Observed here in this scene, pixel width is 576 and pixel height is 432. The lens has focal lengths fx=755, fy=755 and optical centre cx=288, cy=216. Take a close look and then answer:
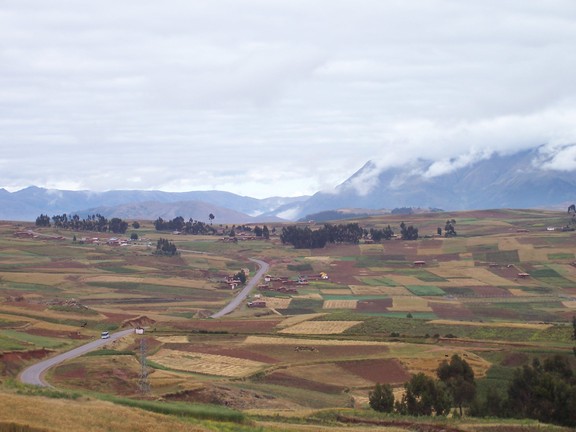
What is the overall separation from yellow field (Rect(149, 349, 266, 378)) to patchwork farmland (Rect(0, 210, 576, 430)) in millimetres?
317

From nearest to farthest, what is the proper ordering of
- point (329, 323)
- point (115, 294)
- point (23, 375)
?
1. point (23, 375)
2. point (329, 323)
3. point (115, 294)

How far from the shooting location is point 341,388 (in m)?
75.3

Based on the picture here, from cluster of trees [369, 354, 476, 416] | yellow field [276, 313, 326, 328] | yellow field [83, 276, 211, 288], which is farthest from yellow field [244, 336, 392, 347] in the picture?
yellow field [83, 276, 211, 288]

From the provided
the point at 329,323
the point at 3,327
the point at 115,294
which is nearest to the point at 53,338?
the point at 3,327

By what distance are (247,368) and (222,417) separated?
118ft

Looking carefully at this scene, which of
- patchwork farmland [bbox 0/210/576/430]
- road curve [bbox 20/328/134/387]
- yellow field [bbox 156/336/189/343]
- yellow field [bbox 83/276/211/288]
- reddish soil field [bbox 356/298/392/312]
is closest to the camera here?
road curve [bbox 20/328/134/387]

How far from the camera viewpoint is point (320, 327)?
112250 mm

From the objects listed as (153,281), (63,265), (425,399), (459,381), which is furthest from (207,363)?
(63,265)

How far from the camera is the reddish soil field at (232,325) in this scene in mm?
110000

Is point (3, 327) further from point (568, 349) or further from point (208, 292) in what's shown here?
point (568, 349)

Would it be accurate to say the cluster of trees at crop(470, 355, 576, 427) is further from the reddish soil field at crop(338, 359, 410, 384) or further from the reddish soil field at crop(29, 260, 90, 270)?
the reddish soil field at crop(29, 260, 90, 270)

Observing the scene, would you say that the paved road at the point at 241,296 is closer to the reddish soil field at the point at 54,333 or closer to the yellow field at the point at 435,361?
the reddish soil field at the point at 54,333

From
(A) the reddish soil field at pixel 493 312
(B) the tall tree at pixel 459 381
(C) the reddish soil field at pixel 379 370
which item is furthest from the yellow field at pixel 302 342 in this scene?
(A) the reddish soil field at pixel 493 312

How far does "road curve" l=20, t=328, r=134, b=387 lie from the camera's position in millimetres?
66688
